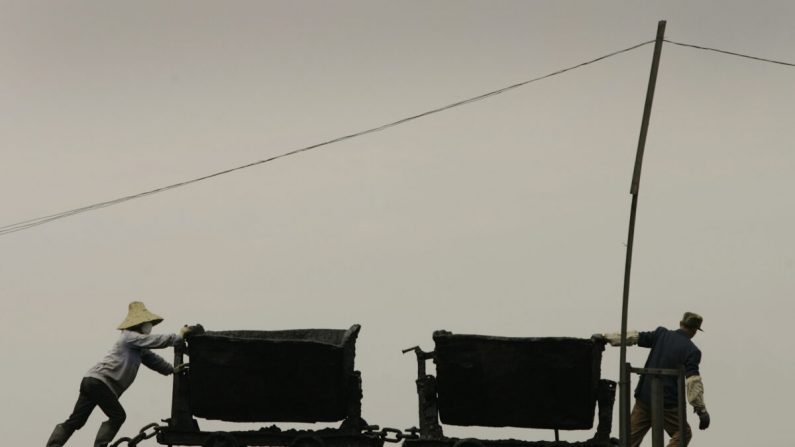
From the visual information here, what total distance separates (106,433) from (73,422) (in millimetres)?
436

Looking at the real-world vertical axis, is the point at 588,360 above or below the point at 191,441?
above

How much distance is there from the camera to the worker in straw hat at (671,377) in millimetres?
12672

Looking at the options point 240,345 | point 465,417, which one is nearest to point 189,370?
point 240,345

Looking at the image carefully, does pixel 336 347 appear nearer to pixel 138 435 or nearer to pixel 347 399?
pixel 347 399

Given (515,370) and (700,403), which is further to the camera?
(700,403)

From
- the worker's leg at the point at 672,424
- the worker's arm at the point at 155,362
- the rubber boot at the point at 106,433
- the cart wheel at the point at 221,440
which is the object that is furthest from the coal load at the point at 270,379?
the worker's leg at the point at 672,424

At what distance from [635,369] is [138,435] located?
4.93 metres

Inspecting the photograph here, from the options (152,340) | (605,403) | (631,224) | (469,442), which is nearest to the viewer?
(469,442)

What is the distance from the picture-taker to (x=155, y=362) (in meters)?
13.0

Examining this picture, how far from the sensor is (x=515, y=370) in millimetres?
11828

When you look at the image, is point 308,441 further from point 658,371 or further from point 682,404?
point 682,404

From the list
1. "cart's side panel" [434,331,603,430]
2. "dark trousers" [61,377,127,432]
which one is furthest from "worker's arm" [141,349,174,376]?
"cart's side panel" [434,331,603,430]

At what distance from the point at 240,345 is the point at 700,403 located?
15.0 feet

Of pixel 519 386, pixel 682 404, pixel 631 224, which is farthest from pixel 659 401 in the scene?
pixel 631 224
